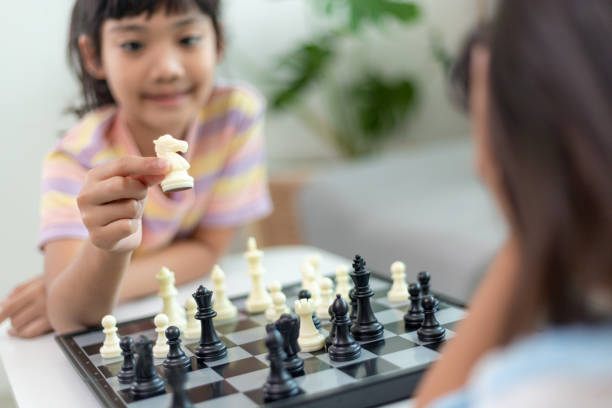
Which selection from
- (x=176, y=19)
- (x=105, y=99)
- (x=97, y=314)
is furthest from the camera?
(x=105, y=99)

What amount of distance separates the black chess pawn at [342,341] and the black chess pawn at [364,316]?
0.03m

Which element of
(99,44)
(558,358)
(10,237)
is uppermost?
(99,44)

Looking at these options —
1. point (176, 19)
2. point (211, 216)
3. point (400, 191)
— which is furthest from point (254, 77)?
point (176, 19)

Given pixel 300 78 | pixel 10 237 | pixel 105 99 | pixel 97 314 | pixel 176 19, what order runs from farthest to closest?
pixel 300 78 → pixel 10 237 → pixel 105 99 → pixel 176 19 → pixel 97 314

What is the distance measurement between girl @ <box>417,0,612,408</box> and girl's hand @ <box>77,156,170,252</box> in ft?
1.96

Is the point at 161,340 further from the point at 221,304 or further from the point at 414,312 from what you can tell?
the point at 414,312

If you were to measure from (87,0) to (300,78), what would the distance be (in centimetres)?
186

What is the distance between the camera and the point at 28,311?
1344mm

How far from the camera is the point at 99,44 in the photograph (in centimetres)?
152

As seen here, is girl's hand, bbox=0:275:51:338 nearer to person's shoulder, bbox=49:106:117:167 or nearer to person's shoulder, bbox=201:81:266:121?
person's shoulder, bbox=49:106:117:167

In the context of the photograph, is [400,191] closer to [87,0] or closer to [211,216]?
[211,216]

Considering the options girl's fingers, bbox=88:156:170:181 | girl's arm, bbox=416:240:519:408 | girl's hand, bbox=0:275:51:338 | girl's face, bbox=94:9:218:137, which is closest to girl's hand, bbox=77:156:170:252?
girl's fingers, bbox=88:156:170:181

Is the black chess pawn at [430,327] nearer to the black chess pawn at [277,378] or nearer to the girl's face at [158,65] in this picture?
the black chess pawn at [277,378]

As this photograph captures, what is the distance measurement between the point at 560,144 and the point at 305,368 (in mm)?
499
